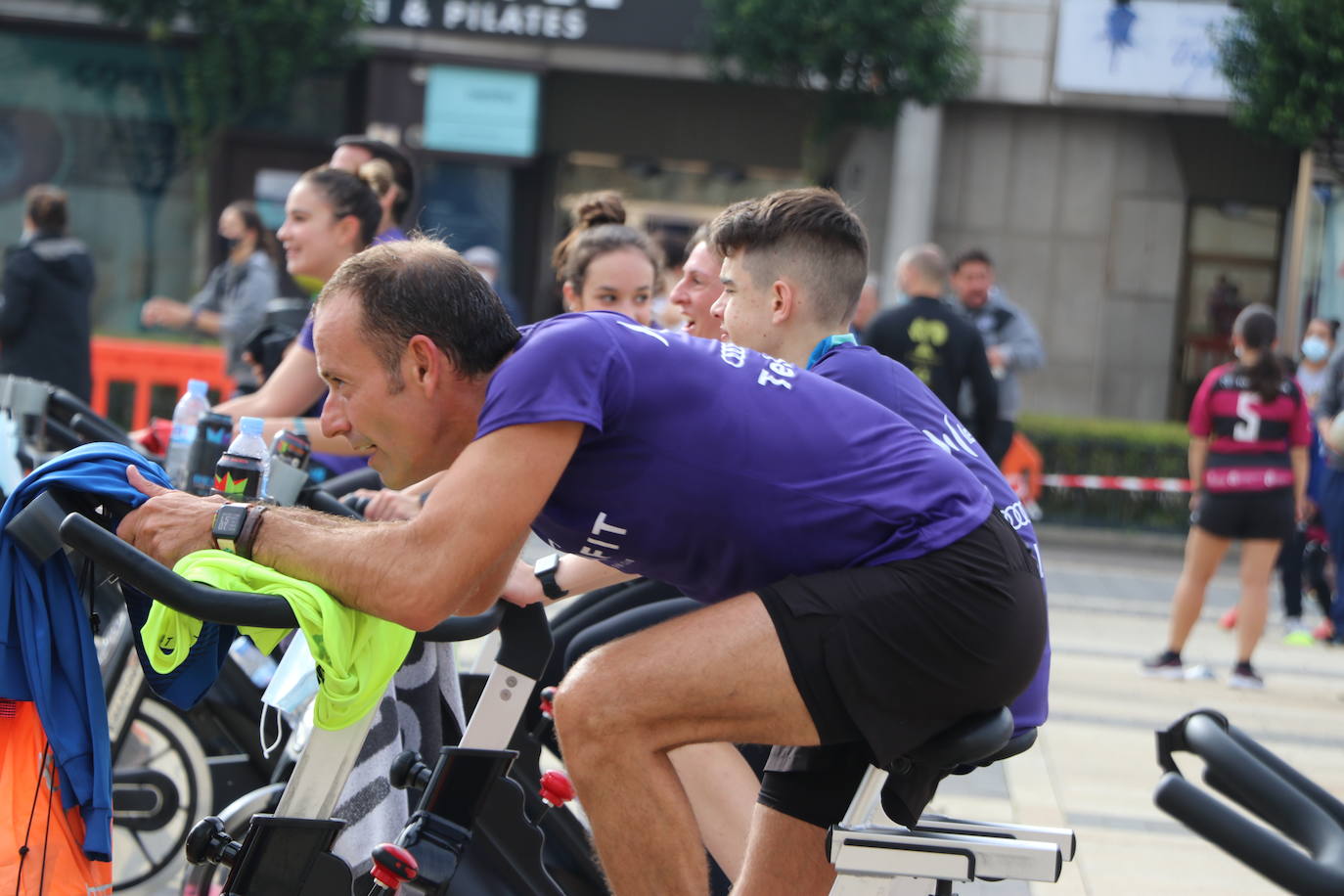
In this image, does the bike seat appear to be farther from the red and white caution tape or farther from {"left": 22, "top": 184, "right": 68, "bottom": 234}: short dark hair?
the red and white caution tape

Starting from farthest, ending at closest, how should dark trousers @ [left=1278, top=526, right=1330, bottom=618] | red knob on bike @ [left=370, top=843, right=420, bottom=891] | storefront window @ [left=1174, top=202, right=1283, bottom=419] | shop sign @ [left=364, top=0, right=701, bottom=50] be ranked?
storefront window @ [left=1174, top=202, right=1283, bottom=419]
shop sign @ [left=364, top=0, right=701, bottom=50]
dark trousers @ [left=1278, top=526, right=1330, bottom=618]
red knob on bike @ [left=370, top=843, right=420, bottom=891]

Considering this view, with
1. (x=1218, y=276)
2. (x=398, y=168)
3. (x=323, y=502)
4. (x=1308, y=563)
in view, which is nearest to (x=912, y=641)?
(x=323, y=502)

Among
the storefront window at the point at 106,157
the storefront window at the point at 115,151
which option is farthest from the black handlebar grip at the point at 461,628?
the storefront window at the point at 106,157

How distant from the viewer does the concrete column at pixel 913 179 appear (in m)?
18.3

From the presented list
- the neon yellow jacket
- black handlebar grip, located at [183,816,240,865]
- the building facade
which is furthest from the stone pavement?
the building facade

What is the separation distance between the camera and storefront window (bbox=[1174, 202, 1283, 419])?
1947 cm

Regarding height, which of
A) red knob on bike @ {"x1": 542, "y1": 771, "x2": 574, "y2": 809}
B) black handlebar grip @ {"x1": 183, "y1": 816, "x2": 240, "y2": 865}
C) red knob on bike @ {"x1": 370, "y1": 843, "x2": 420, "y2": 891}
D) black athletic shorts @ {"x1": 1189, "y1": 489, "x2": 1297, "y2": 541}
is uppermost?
black handlebar grip @ {"x1": 183, "y1": 816, "x2": 240, "y2": 865}

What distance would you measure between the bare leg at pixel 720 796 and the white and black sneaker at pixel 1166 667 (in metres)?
5.30

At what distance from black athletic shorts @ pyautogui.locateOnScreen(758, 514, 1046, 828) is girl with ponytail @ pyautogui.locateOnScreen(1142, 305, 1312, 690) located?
599cm

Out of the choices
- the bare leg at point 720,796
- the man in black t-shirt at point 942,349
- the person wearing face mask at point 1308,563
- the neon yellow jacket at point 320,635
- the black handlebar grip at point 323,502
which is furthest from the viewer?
the person wearing face mask at point 1308,563

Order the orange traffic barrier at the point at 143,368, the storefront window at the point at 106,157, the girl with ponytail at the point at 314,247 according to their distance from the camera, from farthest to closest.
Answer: the storefront window at the point at 106,157
the orange traffic barrier at the point at 143,368
the girl with ponytail at the point at 314,247

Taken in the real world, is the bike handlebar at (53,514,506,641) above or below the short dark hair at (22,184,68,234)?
below

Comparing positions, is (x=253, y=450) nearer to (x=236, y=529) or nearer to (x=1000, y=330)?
(x=236, y=529)

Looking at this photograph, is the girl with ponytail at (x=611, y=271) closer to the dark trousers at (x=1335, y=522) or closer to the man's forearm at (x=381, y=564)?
the man's forearm at (x=381, y=564)
